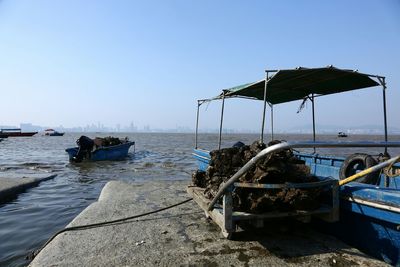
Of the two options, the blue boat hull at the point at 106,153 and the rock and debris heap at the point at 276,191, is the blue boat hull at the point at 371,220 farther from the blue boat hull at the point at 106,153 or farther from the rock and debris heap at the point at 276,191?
the blue boat hull at the point at 106,153

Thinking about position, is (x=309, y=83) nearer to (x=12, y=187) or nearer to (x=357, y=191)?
(x=357, y=191)

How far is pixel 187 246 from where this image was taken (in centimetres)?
483

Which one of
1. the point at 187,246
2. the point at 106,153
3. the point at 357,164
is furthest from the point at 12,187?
the point at 106,153

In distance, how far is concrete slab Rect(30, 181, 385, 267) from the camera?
4301 millimetres

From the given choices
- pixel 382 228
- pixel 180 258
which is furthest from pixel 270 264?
pixel 382 228

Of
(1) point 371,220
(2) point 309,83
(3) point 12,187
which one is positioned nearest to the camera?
(1) point 371,220

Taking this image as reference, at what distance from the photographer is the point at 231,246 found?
15.6 ft

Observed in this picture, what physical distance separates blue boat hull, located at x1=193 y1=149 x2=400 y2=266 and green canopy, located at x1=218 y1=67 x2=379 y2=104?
2474 mm

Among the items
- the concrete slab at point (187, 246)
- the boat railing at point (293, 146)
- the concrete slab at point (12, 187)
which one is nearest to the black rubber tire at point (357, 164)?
the concrete slab at point (187, 246)

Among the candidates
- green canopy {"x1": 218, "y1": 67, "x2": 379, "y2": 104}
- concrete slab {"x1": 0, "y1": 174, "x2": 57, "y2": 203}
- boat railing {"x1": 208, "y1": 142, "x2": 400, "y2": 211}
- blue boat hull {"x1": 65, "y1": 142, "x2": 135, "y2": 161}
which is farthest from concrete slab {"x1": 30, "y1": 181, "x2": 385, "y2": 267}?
blue boat hull {"x1": 65, "y1": 142, "x2": 135, "y2": 161}

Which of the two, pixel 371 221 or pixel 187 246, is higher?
pixel 371 221

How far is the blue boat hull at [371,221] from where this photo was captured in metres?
4.01

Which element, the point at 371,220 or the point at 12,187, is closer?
the point at 371,220

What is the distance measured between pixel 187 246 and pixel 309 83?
4902 mm
